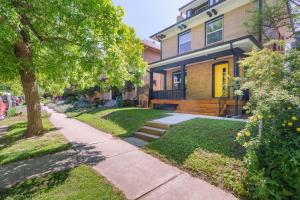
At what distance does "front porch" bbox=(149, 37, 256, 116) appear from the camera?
9.41 m

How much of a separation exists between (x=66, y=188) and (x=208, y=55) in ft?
31.0

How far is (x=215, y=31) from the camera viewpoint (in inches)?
498

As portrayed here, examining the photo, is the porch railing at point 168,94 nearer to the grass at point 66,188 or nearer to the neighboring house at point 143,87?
the neighboring house at point 143,87

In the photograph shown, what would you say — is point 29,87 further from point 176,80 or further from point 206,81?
point 176,80

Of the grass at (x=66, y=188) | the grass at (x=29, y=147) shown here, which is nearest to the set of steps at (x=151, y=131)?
the grass at (x=29, y=147)

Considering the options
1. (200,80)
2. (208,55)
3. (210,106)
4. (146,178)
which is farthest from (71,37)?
(200,80)

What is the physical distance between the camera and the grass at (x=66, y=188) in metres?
3.46

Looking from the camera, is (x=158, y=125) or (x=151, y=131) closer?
(x=151, y=131)

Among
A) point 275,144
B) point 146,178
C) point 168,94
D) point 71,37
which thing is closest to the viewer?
point 275,144

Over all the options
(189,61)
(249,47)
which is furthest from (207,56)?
(249,47)

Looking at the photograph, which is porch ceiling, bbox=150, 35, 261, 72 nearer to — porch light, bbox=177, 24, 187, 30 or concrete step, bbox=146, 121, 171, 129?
porch light, bbox=177, 24, 187, 30

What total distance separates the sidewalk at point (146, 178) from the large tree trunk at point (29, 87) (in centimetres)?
341

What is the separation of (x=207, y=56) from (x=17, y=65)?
9.11 m

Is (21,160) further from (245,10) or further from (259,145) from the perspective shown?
(245,10)
